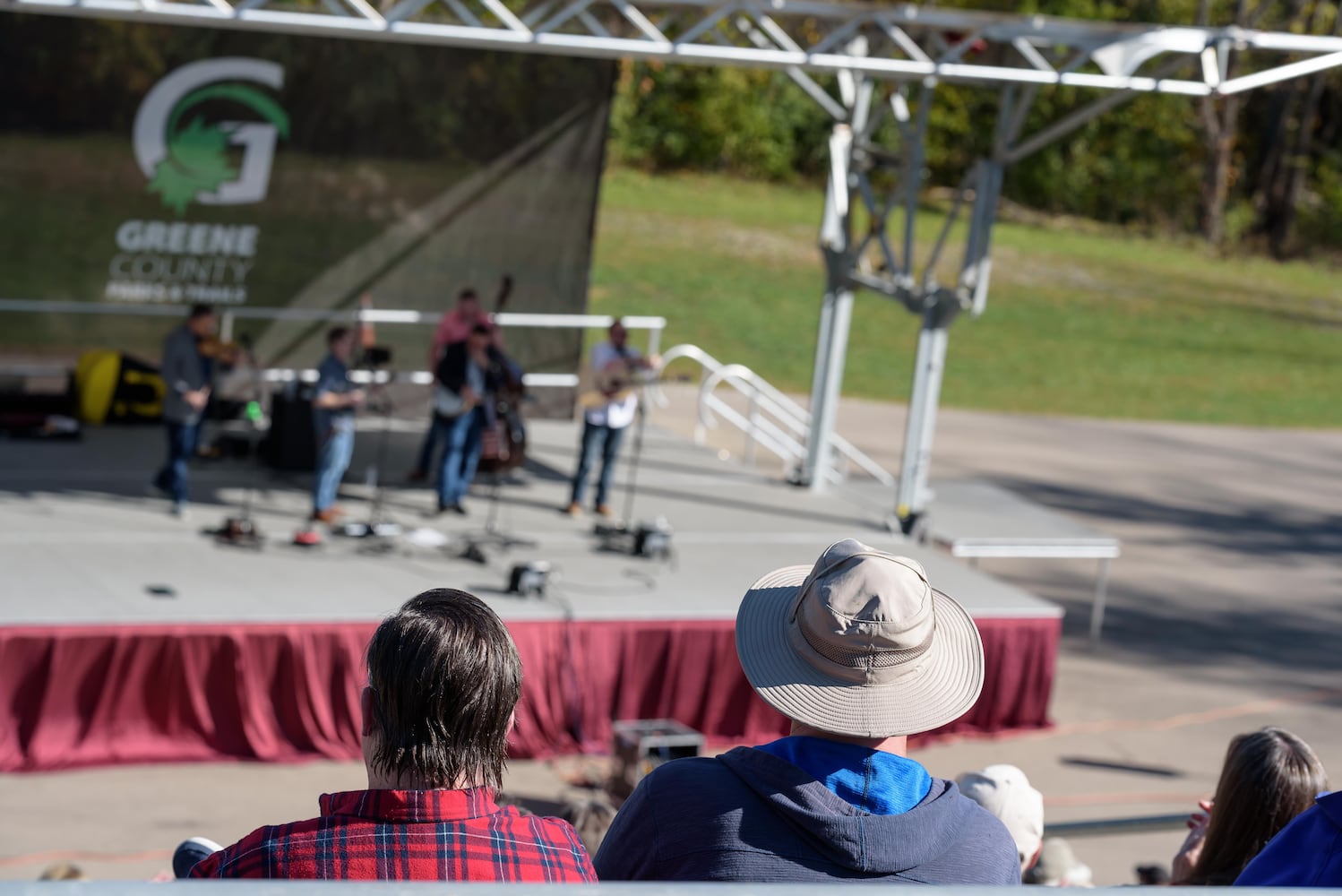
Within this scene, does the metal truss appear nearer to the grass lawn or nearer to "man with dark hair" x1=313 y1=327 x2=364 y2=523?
"man with dark hair" x1=313 y1=327 x2=364 y2=523

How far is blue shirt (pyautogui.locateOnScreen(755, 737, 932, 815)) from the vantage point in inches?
83.0

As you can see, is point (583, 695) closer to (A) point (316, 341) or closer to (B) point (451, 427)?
(B) point (451, 427)

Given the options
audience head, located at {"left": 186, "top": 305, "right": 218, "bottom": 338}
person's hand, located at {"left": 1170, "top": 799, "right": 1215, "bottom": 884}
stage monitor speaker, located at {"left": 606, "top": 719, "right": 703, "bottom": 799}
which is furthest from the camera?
audience head, located at {"left": 186, "top": 305, "right": 218, "bottom": 338}

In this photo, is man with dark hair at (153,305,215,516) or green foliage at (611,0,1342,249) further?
green foliage at (611,0,1342,249)

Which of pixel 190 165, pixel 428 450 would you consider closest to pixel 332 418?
pixel 428 450

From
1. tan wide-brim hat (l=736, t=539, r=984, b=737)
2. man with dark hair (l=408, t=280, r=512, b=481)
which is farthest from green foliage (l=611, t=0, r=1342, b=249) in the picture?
tan wide-brim hat (l=736, t=539, r=984, b=737)

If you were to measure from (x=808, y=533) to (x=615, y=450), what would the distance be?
1.51m

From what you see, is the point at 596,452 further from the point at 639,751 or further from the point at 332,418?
the point at 639,751

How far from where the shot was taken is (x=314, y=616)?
818 cm

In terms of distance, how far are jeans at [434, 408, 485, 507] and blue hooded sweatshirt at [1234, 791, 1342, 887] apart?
29.3ft

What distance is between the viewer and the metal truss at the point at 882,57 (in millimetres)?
8711

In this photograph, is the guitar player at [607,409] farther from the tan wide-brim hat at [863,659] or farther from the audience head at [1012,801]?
the tan wide-brim hat at [863,659]

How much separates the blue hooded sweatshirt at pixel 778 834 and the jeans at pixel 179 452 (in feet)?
27.3

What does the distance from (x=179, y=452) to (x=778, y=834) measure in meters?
8.53
